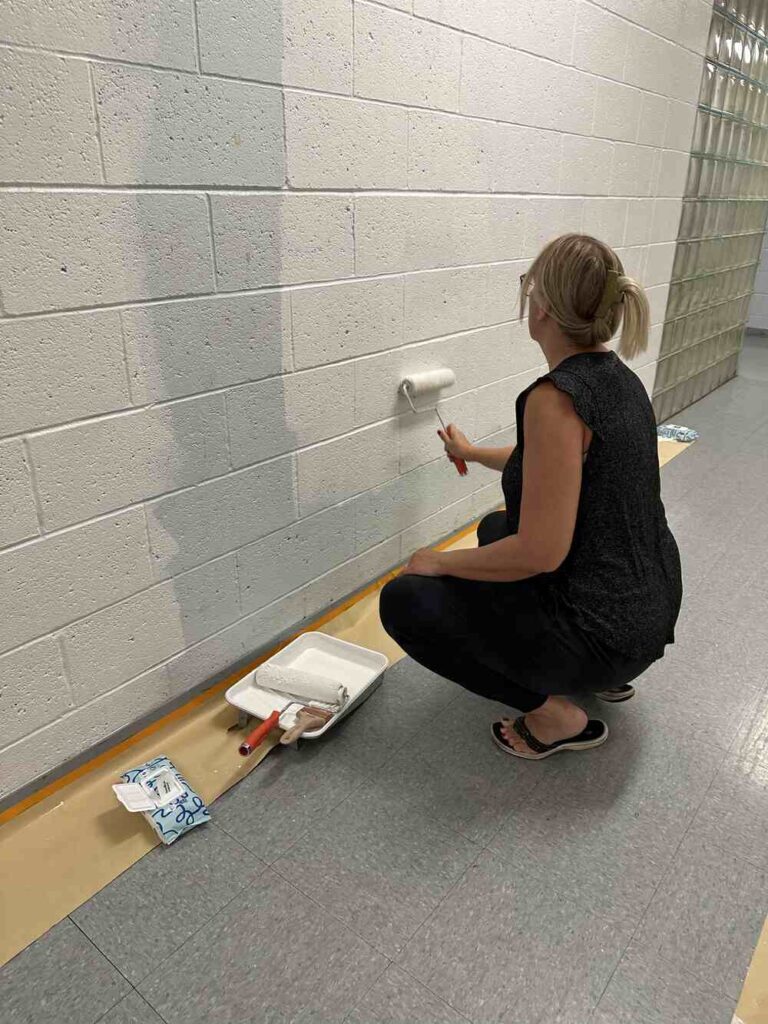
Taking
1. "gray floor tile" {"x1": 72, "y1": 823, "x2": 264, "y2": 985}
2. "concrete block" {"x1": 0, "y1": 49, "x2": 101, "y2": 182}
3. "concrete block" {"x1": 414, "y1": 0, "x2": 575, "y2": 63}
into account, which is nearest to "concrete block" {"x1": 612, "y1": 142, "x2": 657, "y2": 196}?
"concrete block" {"x1": 414, "y1": 0, "x2": 575, "y2": 63}

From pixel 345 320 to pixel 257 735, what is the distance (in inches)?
38.6

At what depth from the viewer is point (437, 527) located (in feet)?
7.57

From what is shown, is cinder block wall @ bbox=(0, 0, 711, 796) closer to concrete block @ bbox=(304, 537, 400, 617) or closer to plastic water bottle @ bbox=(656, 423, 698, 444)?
concrete block @ bbox=(304, 537, 400, 617)

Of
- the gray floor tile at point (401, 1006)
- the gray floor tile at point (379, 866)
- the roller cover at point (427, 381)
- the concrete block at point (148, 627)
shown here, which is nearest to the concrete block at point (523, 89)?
the roller cover at point (427, 381)

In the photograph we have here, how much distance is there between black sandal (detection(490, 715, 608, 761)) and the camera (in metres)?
1.50

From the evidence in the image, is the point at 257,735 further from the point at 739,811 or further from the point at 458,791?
the point at 739,811

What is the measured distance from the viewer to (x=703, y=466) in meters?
3.19

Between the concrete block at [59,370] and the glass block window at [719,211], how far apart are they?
10.1 ft

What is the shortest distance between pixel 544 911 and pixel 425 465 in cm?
128

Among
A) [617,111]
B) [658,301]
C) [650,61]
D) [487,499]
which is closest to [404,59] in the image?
[617,111]

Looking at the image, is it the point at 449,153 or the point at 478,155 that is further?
the point at 478,155

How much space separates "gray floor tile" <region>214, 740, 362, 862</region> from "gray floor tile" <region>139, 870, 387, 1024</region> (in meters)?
0.13

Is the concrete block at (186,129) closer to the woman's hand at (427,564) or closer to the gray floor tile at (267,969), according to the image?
the woman's hand at (427,564)

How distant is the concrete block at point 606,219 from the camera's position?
2.57 m
